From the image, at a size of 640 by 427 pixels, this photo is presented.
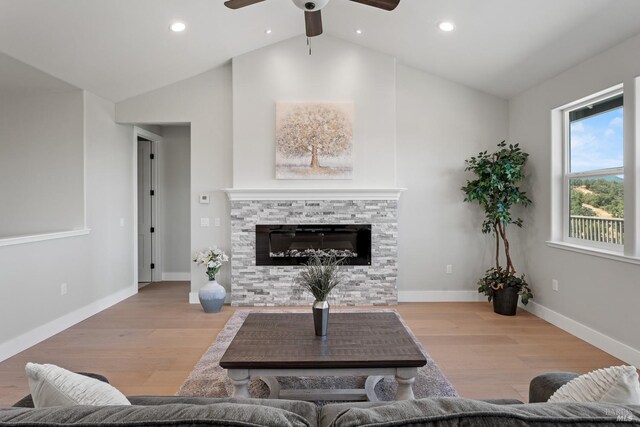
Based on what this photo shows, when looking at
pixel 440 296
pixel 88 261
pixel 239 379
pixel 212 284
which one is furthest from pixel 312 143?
pixel 239 379

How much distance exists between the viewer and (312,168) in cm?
493

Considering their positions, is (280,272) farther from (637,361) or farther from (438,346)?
(637,361)

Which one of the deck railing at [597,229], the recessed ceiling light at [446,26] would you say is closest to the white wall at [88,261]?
the recessed ceiling light at [446,26]

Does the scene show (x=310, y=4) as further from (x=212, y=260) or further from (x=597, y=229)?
(x=597, y=229)

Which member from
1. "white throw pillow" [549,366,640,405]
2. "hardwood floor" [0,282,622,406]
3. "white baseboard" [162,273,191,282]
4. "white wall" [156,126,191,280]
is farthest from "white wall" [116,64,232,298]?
"white throw pillow" [549,366,640,405]

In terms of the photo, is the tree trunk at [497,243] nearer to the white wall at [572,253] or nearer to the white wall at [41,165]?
the white wall at [572,253]

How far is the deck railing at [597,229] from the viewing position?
3424 mm

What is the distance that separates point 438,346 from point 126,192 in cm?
449

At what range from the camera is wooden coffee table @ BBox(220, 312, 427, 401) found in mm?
2100

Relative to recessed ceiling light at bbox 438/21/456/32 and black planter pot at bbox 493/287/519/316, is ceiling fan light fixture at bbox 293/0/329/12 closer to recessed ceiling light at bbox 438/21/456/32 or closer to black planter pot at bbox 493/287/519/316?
recessed ceiling light at bbox 438/21/456/32

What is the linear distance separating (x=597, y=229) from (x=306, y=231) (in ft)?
10.2

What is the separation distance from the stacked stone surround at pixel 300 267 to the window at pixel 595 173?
1.93 meters

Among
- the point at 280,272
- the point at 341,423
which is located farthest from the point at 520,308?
the point at 341,423

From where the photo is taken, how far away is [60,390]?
1.04 meters
